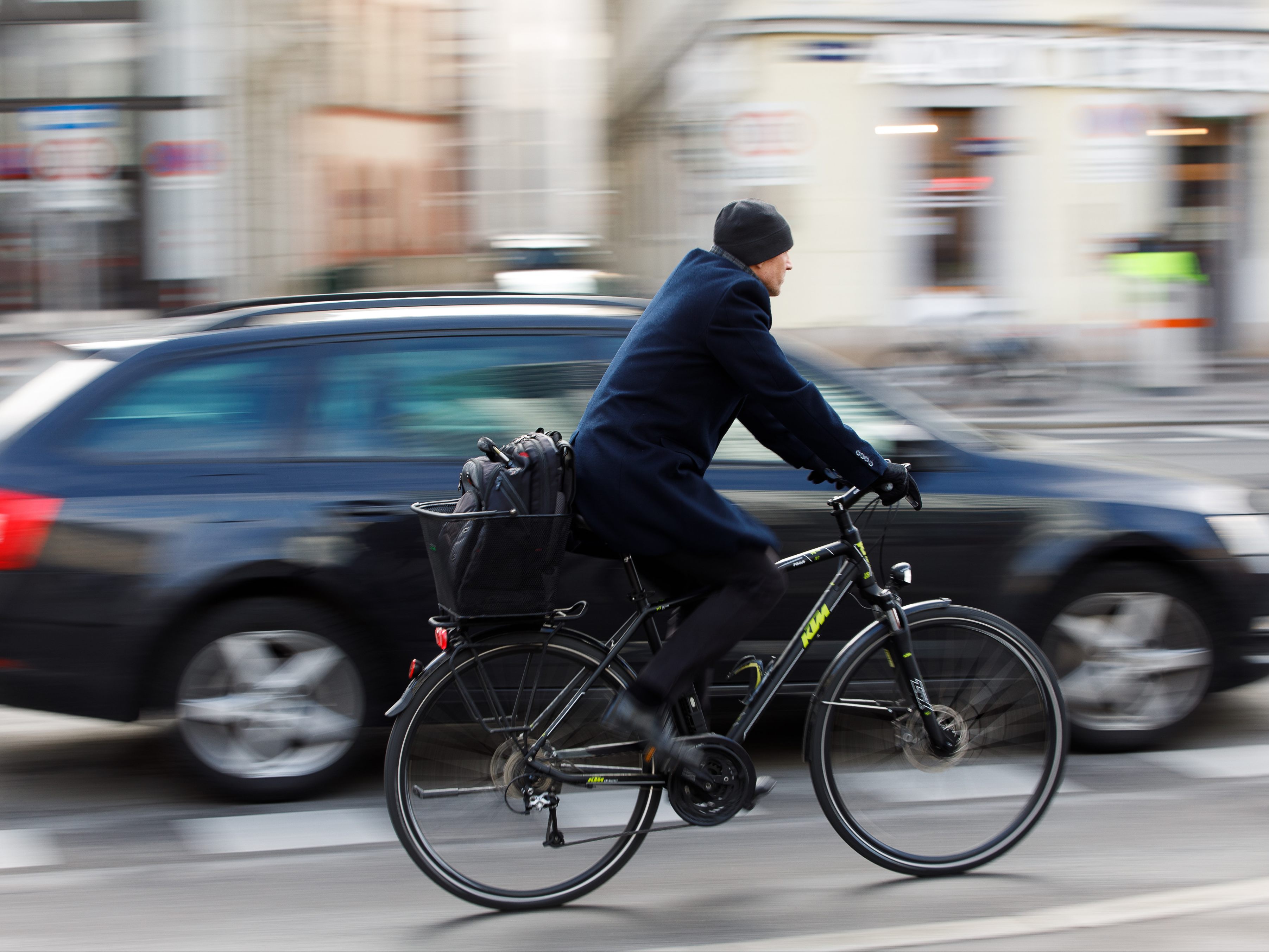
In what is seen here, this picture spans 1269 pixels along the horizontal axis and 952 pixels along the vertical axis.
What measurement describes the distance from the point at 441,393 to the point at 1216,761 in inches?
108

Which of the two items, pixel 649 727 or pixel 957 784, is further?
pixel 957 784

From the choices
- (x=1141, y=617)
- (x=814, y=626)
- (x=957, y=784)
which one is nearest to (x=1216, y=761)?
(x=1141, y=617)

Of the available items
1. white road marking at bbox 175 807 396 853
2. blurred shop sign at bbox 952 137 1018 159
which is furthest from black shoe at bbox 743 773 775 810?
blurred shop sign at bbox 952 137 1018 159

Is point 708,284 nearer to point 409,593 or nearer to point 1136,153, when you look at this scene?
point 409,593

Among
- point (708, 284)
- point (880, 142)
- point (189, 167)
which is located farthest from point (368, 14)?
point (708, 284)

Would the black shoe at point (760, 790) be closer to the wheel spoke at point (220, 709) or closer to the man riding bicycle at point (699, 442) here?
the man riding bicycle at point (699, 442)

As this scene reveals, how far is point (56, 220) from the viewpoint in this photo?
55.5 feet

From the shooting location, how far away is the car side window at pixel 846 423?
15.7 feet

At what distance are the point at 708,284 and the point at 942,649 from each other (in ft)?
Answer: 3.68

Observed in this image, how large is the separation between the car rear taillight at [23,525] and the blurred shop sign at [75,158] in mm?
13636

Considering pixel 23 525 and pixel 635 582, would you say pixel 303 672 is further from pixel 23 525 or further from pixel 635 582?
pixel 635 582

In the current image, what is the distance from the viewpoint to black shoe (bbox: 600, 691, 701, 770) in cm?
357

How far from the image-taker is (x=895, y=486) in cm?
363

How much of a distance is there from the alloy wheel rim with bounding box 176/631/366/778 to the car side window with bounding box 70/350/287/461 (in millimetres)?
589
